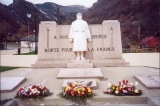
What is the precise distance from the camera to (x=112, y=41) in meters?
11.7

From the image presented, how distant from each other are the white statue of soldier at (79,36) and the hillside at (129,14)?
31.4 m

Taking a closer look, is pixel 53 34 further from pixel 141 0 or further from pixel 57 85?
pixel 141 0

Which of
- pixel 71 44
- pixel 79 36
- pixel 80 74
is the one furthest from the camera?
pixel 71 44

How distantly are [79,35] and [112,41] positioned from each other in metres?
2.02

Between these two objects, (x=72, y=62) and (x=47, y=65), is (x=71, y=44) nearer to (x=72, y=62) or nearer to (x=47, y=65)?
(x=72, y=62)

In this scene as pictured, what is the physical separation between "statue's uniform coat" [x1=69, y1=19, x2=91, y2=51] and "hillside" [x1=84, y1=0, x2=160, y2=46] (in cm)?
3145

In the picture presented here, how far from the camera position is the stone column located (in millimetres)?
11656

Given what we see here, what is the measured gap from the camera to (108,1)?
5716 centimetres

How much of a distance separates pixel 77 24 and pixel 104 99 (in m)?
5.72

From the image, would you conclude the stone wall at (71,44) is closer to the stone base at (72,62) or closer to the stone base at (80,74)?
the stone base at (72,62)

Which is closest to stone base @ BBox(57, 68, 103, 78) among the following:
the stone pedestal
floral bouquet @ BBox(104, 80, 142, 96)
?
the stone pedestal

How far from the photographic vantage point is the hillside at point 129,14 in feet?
147

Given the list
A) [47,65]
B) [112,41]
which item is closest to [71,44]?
[47,65]

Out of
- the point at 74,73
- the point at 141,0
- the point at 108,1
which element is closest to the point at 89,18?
the point at 108,1
